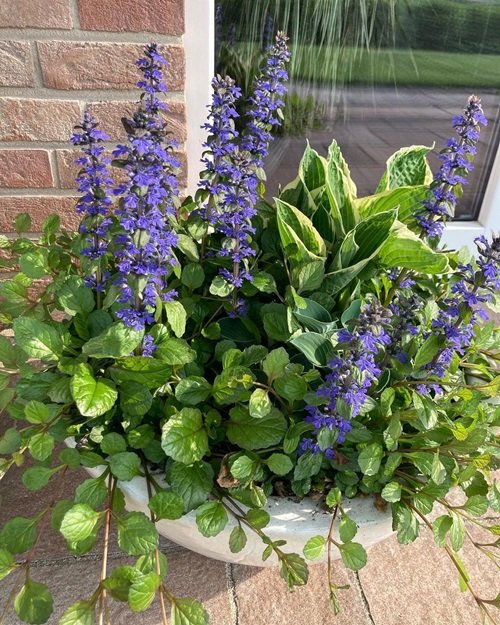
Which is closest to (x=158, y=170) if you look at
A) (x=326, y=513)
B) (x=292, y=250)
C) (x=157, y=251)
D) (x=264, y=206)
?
(x=157, y=251)

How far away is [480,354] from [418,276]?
223 mm

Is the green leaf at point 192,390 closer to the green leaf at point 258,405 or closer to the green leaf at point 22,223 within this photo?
the green leaf at point 258,405

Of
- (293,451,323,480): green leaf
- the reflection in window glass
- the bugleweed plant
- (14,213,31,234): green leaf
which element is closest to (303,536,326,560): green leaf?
the bugleweed plant

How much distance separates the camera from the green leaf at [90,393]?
949 millimetres

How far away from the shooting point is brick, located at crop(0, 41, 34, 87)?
4.86 ft

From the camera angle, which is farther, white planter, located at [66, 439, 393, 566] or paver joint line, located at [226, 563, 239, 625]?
paver joint line, located at [226, 563, 239, 625]

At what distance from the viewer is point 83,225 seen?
1.05 metres

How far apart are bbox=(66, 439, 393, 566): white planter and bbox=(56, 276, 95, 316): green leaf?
9.5 inches

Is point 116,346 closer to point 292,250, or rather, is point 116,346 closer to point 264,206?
point 292,250

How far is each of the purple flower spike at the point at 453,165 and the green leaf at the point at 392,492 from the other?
471 millimetres

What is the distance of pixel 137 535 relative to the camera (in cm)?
94

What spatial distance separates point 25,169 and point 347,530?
1.24 meters

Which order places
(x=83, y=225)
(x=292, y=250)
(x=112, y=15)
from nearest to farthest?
(x=83, y=225) → (x=292, y=250) → (x=112, y=15)

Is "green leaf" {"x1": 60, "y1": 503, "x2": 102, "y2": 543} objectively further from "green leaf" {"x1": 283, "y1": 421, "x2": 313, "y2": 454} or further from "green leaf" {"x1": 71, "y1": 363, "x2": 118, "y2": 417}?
"green leaf" {"x1": 283, "y1": 421, "x2": 313, "y2": 454}
